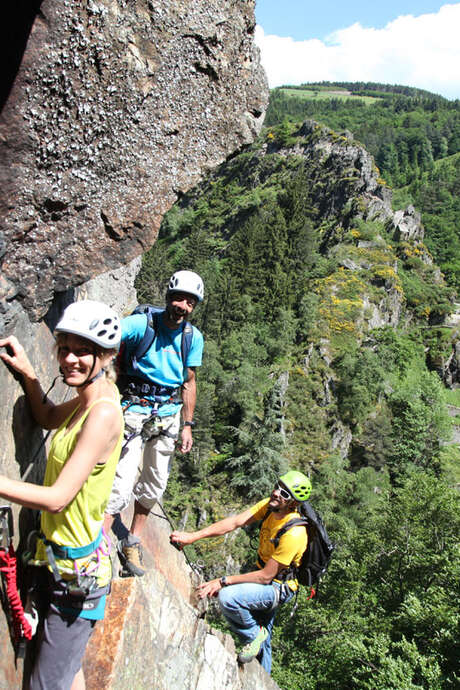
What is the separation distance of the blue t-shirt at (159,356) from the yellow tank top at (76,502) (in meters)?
1.58

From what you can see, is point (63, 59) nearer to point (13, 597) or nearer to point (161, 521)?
point (13, 597)

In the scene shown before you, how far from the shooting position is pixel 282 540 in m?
4.69

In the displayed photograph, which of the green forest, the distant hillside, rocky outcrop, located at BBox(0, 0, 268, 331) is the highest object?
the distant hillside

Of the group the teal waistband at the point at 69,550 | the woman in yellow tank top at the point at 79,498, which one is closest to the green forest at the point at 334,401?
the woman in yellow tank top at the point at 79,498

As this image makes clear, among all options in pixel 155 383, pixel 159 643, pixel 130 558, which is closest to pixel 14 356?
pixel 155 383

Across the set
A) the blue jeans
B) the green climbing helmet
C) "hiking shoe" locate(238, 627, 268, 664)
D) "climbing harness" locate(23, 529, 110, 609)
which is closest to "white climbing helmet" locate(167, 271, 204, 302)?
the green climbing helmet

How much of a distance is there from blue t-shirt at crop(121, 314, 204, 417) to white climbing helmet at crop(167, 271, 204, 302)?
307mm

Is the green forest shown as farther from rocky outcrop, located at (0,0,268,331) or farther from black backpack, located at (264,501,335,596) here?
rocky outcrop, located at (0,0,268,331)

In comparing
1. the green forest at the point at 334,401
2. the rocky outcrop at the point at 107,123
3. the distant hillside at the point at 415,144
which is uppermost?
the distant hillside at the point at 415,144

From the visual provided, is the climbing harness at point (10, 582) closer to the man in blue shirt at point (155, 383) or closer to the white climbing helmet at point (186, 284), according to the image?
the man in blue shirt at point (155, 383)

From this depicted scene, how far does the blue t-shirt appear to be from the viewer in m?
4.10

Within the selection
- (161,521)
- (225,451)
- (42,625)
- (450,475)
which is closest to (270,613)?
(161,521)

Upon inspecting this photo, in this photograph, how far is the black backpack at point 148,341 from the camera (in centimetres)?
409

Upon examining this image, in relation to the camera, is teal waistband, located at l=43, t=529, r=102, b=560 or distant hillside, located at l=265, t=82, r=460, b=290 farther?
distant hillside, located at l=265, t=82, r=460, b=290
